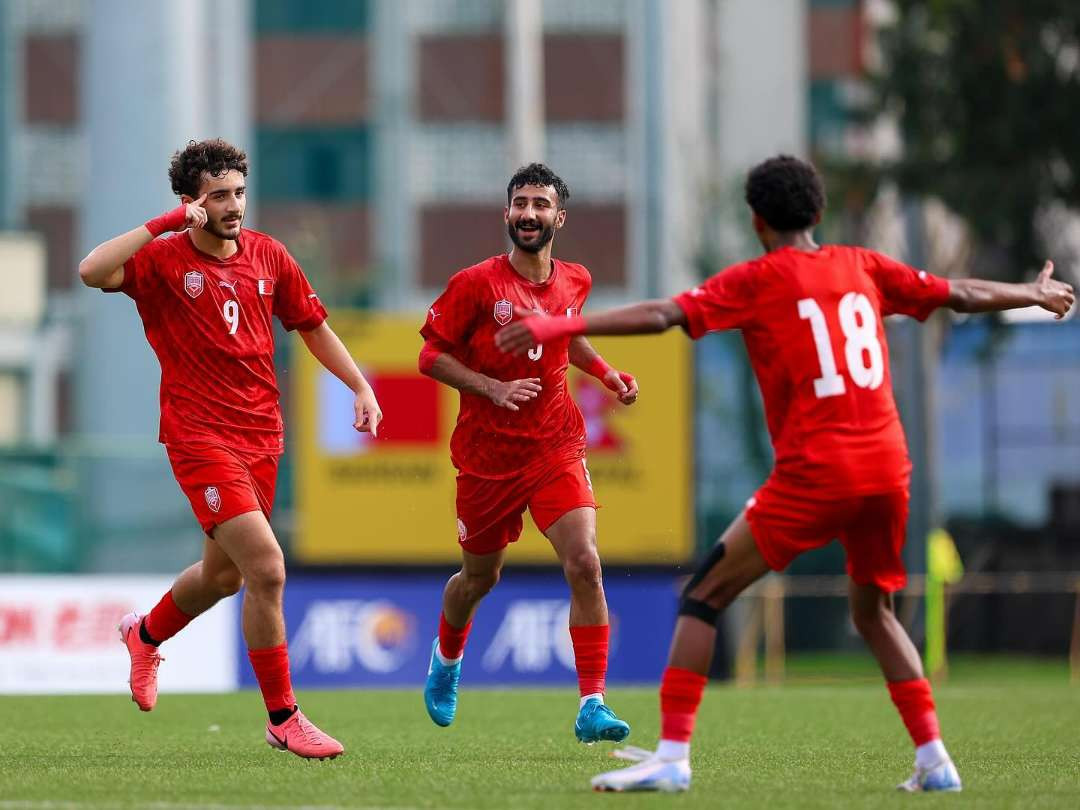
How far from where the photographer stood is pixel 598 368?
9.38 m

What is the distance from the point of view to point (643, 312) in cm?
690

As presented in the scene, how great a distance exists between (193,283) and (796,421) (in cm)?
275

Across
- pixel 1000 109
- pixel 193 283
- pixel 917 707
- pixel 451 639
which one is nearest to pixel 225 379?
pixel 193 283

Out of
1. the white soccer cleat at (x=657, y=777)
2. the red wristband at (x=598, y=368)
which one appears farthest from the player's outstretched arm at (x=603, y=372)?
the white soccer cleat at (x=657, y=777)

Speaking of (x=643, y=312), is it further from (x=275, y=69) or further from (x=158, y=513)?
(x=275, y=69)

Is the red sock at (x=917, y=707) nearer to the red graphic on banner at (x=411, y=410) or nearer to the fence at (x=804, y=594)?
the red graphic on banner at (x=411, y=410)

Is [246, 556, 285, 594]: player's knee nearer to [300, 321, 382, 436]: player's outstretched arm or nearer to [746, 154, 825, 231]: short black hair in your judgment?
[300, 321, 382, 436]: player's outstretched arm

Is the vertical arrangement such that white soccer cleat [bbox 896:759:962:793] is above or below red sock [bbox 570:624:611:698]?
below

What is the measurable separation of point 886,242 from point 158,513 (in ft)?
52.4

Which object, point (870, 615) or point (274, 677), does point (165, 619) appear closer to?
point (274, 677)

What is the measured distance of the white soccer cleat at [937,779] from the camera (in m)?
7.12

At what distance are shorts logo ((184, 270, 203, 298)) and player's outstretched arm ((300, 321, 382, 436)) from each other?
0.63 metres

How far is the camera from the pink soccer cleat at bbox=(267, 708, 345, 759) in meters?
8.30

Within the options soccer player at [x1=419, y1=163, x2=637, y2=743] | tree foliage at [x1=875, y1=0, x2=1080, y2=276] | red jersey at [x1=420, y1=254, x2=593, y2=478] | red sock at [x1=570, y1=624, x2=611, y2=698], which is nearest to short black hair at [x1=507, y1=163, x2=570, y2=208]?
soccer player at [x1=419, y1=163, x2=637, y2=743]
